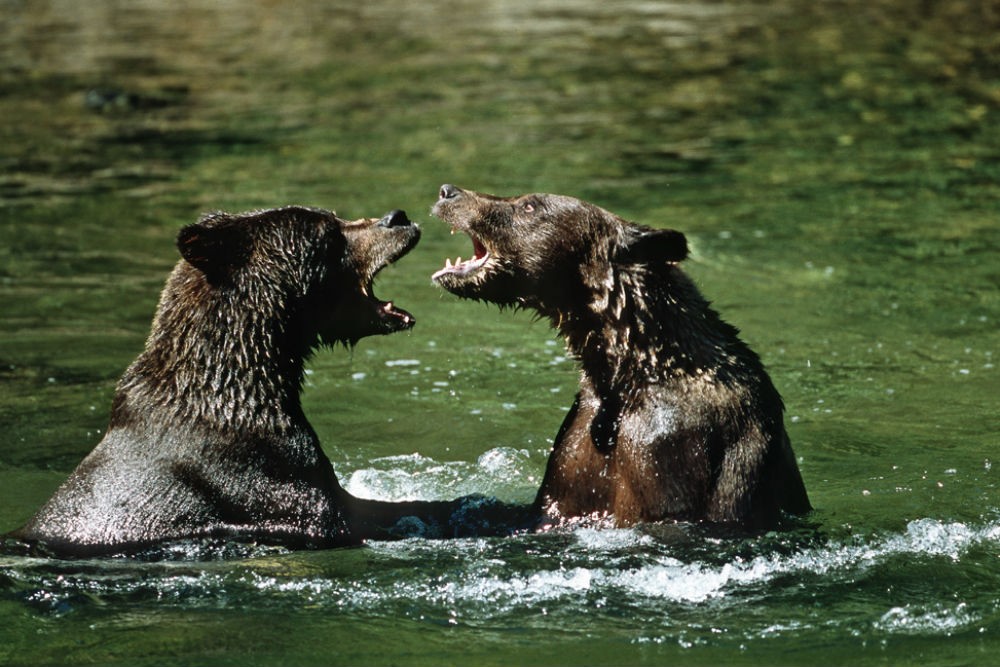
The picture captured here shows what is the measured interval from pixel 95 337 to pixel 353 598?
7.05 metres

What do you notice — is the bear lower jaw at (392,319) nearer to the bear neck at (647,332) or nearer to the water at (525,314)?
the bear neck at (647,332)

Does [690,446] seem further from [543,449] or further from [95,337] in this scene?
[95,337]

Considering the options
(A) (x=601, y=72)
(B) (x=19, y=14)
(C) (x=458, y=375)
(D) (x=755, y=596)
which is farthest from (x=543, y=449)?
(B) (x=19, y=14)

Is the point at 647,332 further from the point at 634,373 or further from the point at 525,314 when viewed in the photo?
the point at 525,314

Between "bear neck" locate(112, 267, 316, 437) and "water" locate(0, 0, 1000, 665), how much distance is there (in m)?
0.81

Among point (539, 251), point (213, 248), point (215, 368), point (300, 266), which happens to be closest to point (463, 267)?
point (539, 251)

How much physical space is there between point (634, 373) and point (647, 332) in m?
0.26

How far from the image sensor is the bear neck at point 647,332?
30.6 feet

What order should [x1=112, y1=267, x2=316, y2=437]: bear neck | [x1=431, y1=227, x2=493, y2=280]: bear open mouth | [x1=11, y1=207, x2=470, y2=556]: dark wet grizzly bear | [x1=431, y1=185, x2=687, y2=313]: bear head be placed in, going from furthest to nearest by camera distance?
[x1=431, y1=227, x2=493, y2=280]: bear open mouth
[x1=431, y1=185, x2=687, y2=313]: bear head
[x1=112, y1=267, x2=316, y2=437]: bear neck
[x1=11, y1=207, x2=470, y2=556]: dark wet grizzly bear

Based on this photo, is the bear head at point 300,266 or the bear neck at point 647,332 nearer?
the bear head at point 300,266

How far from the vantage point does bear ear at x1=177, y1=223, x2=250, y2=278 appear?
880cm

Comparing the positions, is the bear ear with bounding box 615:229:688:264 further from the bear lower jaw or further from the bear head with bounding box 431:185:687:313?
the bear lower jaw

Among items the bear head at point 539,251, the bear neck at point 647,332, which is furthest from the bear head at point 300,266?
the bear neck at point 647,332

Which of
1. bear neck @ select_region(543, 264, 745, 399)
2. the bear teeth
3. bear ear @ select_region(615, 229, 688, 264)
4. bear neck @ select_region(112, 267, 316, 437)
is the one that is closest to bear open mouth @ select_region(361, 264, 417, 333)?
the bear teeth
